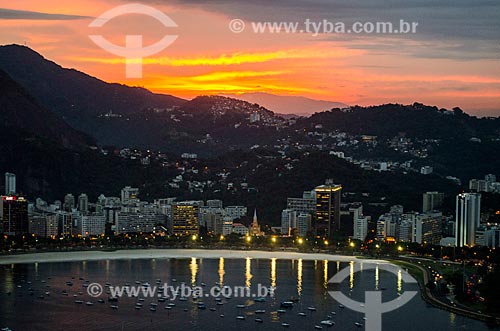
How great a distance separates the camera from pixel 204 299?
15609 mm

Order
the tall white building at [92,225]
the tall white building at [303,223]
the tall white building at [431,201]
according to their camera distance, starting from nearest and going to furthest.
A: 1. the tall white building at [303,223]
2. the tall white building at [92,225]
3. the tall white building at [431,201]

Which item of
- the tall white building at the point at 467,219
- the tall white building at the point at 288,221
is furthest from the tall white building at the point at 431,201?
the tall white building at the point at 467,219

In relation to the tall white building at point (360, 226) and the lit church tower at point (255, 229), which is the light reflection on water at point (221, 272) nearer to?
the lit church tower at point (255, 229)

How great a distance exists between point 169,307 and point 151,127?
32969 mm

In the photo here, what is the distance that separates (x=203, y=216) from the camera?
26.9 meters

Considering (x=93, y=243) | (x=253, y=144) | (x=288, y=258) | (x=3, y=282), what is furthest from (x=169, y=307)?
(x=253, y=144)

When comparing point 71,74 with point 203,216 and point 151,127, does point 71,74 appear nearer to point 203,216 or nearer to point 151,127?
point 151,127

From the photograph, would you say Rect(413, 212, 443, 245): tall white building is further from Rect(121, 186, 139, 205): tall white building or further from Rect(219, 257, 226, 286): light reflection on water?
Rect(121, 186, 139, 205): tall white building

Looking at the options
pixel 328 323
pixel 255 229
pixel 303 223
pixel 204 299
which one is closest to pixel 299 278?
pixel 204 299

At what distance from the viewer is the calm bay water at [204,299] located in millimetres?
13805

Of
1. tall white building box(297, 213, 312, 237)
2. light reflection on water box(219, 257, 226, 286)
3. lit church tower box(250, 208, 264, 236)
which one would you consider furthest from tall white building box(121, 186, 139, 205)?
light reflection on water box(219, 257, 226, 286)

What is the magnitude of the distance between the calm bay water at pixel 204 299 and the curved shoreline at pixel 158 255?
2.15 ft

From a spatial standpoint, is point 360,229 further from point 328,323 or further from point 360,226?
point 328,323

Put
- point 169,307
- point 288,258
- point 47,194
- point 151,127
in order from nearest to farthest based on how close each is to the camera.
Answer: point 169,307 < point 288,258 < point 47,194 < point 151,127
